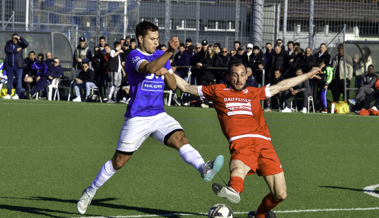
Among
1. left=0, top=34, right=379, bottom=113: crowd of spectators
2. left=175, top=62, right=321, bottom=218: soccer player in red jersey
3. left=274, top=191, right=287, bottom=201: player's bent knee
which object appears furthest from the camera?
left=0, top=34, right=379, bottom=113: crowd of spectators

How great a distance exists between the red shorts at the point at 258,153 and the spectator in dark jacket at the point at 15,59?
15.0 m

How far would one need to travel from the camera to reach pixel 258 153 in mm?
4883

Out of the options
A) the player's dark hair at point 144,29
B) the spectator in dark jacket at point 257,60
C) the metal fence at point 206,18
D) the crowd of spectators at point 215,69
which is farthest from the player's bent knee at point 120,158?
the metal fence at point 206,18

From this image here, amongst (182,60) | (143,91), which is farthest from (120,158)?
(182,60)

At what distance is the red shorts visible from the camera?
483 cm

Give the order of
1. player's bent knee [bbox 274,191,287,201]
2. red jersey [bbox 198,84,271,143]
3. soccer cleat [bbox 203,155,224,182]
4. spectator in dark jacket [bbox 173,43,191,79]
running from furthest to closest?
spectator in dark jacket [bbox 173,43,191,79], red jersey [bbox 198,84,271,143], player's bent knee [bbox 274,191,287,201], soccer cleat [bbox 203,155,224,182]

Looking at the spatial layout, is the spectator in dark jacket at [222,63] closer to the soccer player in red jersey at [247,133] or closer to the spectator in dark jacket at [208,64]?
the spectator in dark jacket at [208,64]

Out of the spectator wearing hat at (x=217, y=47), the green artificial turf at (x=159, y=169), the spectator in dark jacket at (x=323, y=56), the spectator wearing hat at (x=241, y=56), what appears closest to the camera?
the green artificial turf at (x=159, y=169)

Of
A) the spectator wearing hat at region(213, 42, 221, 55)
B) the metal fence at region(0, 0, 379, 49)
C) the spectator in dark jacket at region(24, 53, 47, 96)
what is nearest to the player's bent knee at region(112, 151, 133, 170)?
the spectator wearing hat at region(213, 42, 221, 55)

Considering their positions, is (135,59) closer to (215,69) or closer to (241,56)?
(241,56)

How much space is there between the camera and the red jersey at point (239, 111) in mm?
5023

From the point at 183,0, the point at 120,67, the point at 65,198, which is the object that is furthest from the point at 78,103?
the point at 65,198

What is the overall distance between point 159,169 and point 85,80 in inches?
435

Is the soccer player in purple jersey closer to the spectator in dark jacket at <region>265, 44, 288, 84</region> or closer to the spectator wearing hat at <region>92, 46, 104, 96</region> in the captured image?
the spectator in dark jacket at <region>265, 44, 288, 84</region>
